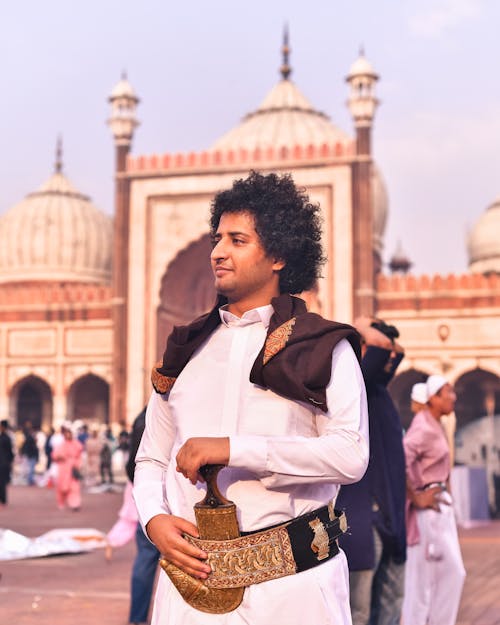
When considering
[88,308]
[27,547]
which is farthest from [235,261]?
[88,308]

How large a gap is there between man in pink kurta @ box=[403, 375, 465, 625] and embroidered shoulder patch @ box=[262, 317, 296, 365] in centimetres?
282

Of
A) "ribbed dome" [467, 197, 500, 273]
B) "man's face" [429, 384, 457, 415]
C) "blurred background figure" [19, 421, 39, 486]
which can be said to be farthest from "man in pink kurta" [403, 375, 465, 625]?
"ribbed dome" [467, 197, 500, 273]

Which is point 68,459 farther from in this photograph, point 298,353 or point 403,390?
point 403,390

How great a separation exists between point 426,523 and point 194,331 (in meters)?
Result: 2.83

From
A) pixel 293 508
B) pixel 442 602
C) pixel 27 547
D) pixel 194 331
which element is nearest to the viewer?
pixel 293 508

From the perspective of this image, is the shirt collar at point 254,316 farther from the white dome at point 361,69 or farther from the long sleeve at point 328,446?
the white dome at point 361,69

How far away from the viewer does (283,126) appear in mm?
30578

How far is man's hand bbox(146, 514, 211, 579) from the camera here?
6.52ft

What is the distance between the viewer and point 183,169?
86.7ft

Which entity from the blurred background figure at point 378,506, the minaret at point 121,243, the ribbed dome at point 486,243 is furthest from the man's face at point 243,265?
the ribbed dome at point 486,243

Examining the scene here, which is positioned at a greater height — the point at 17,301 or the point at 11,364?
the point at 17,301

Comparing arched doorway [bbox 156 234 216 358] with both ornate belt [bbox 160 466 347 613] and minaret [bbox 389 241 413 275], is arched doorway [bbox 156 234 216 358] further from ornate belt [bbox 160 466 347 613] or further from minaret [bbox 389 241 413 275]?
ornate belt [bbox 160 466 347 613]

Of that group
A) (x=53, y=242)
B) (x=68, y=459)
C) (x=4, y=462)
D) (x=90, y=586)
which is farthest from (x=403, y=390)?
(x=90, y=586)

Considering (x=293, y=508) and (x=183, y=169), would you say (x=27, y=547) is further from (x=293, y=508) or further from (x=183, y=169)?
(x=183, y=169)
